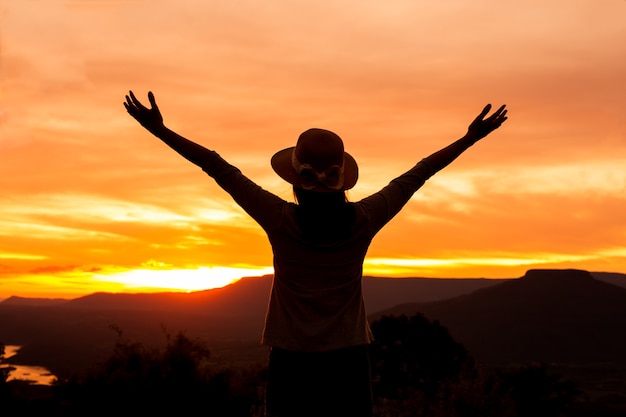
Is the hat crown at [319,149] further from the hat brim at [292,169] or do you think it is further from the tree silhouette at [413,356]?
the tree silhouette at [413,356]

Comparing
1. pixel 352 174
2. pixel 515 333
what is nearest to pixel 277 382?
pixel 352 174

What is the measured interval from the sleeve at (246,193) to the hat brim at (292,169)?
0.42 ft

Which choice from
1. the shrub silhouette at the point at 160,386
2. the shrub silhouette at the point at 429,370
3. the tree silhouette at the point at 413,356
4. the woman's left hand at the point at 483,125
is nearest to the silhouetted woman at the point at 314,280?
the woman's left hand at the point at 483,125

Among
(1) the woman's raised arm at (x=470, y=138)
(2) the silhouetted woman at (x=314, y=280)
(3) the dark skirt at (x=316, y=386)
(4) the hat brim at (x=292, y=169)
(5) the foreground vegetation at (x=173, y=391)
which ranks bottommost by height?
(5) the foreground vegetation at (x=173, y=391)

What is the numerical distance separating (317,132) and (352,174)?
0.98ft

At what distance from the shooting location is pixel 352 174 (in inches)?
152

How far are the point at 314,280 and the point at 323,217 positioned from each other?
1.13 feet

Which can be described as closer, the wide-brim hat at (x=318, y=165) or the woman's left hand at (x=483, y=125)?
the wide-brim hat at (x=318, y=165)

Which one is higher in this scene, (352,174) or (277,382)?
(352,174)

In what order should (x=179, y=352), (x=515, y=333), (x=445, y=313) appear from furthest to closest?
(x=445, y=313) < (x=515, y=333) < (x=179, y=352)

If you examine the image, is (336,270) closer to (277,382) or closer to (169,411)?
(277,382)

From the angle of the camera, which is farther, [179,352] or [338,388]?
[179,352]

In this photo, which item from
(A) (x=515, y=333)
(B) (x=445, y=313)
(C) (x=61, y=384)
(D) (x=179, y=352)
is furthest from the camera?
(B) (x=445, y=313)

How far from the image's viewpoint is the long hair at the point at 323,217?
363cm
